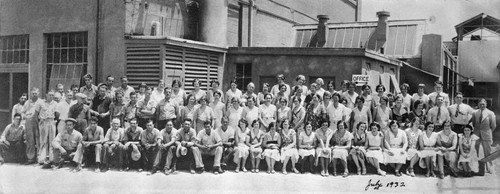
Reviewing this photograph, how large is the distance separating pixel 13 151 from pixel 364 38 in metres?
16.1

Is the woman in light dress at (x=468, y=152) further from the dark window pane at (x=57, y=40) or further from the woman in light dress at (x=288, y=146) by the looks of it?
the dark window pane at (x=57, y=40)

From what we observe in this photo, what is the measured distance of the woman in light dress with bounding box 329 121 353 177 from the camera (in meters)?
8.47

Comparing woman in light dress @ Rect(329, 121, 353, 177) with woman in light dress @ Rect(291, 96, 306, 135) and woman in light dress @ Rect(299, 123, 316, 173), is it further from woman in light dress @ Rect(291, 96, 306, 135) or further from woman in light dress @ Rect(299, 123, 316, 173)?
woman in light dress @ Rect(291, 96, 306, 135)

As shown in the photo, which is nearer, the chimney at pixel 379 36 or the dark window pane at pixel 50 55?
the dark window pane at pixel 50 55

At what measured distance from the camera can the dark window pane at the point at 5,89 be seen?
45.9 ft

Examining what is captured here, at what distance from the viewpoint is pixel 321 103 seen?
922cm

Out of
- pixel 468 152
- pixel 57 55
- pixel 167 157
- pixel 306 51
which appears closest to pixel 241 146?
pixel 167 157

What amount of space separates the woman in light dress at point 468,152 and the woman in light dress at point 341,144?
2.15m

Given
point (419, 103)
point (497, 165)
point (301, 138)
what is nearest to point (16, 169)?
point (301, 138)

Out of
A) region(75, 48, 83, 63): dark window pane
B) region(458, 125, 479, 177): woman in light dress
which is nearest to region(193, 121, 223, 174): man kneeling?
region(458, 125, 479, 177): woman in light dress

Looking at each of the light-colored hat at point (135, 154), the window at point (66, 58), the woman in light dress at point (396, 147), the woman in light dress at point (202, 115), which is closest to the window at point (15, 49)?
the window at point (66, 58)

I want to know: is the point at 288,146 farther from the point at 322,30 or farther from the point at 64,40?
the point at 322,30

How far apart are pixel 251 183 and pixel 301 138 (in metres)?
1.57

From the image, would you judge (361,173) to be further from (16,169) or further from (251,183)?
(16,169)
